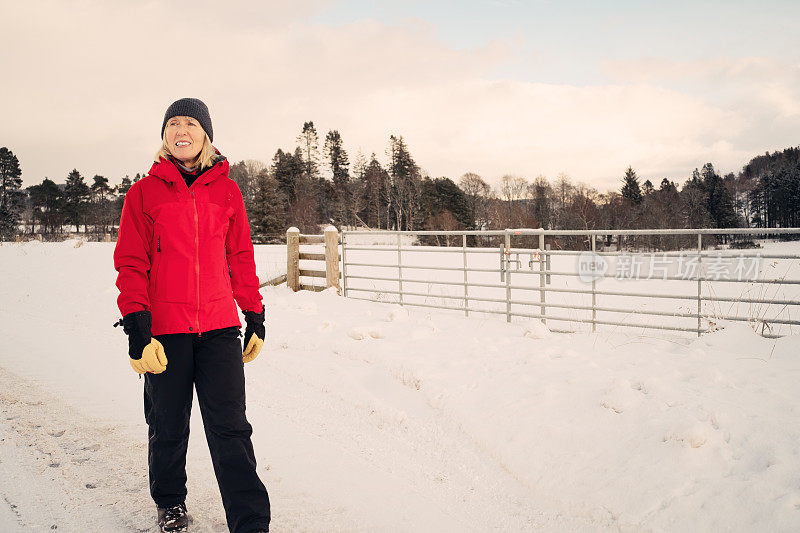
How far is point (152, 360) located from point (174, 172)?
894mm

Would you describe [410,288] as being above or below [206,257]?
below

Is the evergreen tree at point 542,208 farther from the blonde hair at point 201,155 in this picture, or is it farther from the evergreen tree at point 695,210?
the blonde hair at point 201,155

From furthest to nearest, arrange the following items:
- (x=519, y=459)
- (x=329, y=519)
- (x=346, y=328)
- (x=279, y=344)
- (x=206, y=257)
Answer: (x=346, y=328)
(x=279, y=344)
(x=519, y=459)
(x=329, y=519)
(x=206, y=257)

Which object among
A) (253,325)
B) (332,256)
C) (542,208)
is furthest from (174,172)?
(542,208)

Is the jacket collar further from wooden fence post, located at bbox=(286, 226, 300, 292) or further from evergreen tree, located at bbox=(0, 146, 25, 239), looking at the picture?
evergreen tree, located at bbox=(0, 146, 25, 239)

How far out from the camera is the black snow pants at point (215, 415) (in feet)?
8.06

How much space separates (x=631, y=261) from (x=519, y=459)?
5.16 m

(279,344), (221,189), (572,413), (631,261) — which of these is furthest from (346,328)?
(221,189)

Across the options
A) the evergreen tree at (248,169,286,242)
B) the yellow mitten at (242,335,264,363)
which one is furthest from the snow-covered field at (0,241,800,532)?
the evergreen tree at (248,169,286,242)

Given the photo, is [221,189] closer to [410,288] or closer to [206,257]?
[206,257]

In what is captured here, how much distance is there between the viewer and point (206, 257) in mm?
2547

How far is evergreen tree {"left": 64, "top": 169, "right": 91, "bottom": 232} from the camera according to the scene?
7712 cm

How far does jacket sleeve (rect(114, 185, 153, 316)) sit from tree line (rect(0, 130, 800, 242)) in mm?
54468

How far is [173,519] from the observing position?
8.61ft
